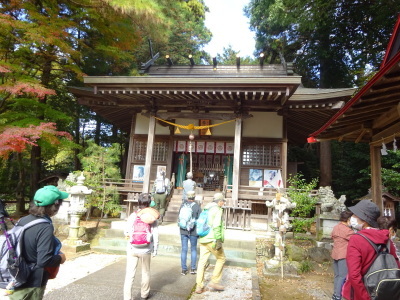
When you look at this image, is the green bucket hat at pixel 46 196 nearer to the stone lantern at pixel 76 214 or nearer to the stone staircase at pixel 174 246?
the stone staircase at pixel 174 246

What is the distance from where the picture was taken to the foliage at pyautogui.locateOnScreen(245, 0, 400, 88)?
44.7 ft

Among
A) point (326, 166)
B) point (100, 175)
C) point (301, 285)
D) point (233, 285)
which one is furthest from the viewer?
point (326, 166)

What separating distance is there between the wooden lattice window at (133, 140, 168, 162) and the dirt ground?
24.2 feet

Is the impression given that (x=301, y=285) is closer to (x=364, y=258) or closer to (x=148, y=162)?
(x=364, y=258)

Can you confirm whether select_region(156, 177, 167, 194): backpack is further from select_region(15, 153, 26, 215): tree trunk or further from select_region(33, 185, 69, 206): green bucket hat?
select_region(15, 153, 26, 215): tree trunk

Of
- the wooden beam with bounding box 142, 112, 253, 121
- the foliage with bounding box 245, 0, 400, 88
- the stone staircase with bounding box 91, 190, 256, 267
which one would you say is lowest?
the stone staircase with bounding box 91, 190, 256, 267

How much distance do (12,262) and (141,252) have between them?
181 centimetres

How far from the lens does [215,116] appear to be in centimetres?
1060

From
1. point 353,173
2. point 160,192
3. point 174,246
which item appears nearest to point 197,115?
point 160,192

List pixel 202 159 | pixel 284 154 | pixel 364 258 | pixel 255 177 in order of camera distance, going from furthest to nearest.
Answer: pixel 202 159
pixel 255 177
pixel 284 154
pixel 364 258

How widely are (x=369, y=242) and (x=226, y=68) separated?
1379 centimetres

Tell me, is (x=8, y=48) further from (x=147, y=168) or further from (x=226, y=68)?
(x=226, y=68)

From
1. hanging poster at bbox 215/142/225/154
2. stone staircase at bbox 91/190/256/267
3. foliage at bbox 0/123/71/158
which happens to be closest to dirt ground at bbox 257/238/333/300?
stone staircase at bbox 91/190/256/267

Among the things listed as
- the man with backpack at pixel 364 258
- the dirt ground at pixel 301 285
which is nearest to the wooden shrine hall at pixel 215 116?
the dirt ground at pixel 301 285
